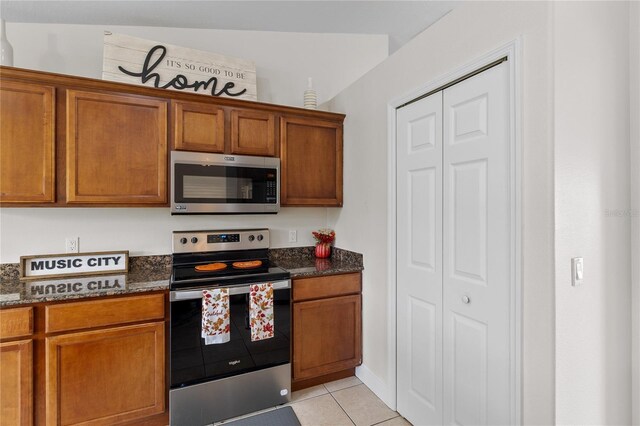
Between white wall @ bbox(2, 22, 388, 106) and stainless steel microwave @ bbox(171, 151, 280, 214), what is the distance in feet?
2.75

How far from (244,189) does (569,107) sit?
6.49ft

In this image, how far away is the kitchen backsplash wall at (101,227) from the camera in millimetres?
2123

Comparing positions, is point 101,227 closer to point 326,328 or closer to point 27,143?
point 27,143

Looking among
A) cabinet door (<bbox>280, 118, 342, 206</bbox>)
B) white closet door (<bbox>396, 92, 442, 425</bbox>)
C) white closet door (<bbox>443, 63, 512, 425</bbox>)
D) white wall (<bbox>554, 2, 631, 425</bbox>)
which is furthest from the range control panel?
white wall (<bbox>554, 2, 631, 425</bbox>)

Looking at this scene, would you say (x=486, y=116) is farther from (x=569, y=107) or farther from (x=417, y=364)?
(x=417, y=364)

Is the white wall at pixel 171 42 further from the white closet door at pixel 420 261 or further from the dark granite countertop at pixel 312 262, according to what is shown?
the white closet door at pixel 420 261

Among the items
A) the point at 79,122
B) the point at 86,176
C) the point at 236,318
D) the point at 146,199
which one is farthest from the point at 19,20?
the point at 236,318

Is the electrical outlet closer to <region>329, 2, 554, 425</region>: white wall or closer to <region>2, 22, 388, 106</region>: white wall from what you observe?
<region>2, 22, 388, 106</region>: white wall

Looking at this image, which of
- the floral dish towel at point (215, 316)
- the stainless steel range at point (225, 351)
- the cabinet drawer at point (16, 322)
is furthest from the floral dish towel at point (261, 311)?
the cabinet drawer at point (16, 322)

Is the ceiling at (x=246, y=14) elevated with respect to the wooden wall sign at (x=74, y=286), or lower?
elevated

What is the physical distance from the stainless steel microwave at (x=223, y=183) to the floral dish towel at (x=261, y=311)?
24.8 inches

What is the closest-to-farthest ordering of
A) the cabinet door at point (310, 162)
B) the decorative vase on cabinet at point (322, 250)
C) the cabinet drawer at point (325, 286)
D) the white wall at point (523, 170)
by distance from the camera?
1. the white wall at point (523, 170)
2. the cabinet drawer at point (325, 286)
3. the cabinet door at point (310, 162)
4. the decorative vase on cabinet at point (322, 250)

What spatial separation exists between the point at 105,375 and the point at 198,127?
5.48ft

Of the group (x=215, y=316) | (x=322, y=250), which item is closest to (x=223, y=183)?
(x=215, y=316)
